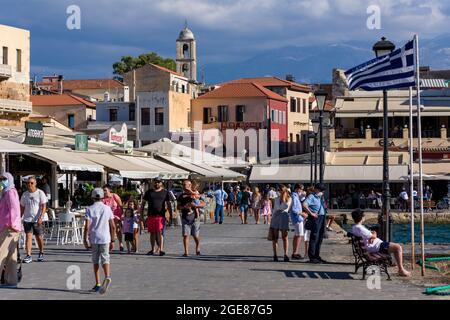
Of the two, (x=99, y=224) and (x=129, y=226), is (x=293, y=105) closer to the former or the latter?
(x=129, y=226)

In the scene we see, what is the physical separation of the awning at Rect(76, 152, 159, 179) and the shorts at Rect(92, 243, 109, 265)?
14.9 meters

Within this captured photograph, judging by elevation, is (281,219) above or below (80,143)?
below

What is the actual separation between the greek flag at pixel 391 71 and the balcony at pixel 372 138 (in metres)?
45.1

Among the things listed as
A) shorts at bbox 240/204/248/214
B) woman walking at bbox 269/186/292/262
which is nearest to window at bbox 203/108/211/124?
shorts at bbox 240/204/248/214

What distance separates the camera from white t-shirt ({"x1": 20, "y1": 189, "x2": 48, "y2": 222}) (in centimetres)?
1888

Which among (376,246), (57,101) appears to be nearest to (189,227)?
(376,246)

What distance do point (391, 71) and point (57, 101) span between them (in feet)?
228

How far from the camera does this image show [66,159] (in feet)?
88.8

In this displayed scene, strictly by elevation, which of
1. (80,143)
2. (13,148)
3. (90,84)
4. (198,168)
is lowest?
(198,168)

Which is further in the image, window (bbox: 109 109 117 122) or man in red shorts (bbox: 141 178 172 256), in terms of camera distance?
window (bbox: 109 109 117 122)

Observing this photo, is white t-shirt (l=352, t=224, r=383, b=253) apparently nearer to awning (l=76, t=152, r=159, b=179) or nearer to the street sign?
awning (l=76, t=152, r=159, b=179)

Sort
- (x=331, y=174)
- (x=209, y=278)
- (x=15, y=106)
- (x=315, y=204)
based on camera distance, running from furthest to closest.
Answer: (x=331, y=174)
(x=15, y=106)
(x=315, y=204)
(x=209, y=278)

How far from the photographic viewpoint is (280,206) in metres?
20.9
